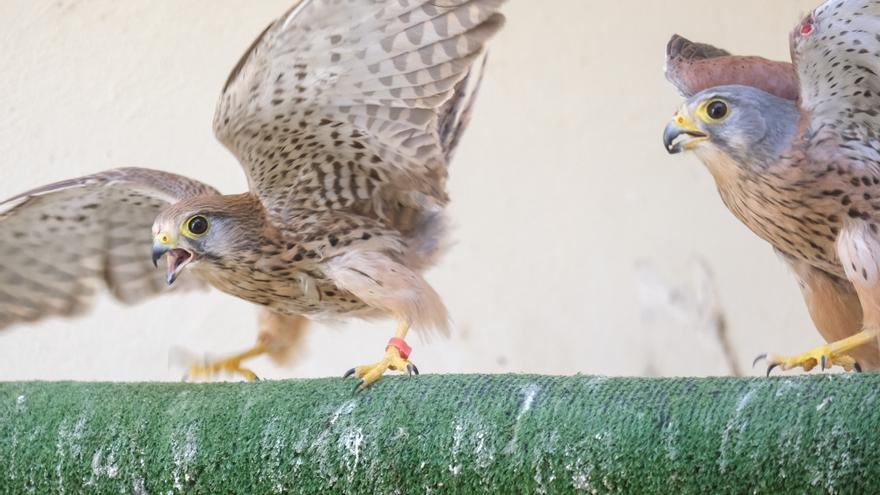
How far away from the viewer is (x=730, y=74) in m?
2.03

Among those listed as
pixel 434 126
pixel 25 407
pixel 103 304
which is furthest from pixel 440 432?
pixel 103 304

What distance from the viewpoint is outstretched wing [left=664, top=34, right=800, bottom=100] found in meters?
2.02

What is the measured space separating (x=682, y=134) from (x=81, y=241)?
1.26 m

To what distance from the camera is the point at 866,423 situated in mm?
1271

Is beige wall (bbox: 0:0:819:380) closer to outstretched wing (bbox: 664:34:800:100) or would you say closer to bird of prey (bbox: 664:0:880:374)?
outstretched wing (bbox: 664:34:800:100)

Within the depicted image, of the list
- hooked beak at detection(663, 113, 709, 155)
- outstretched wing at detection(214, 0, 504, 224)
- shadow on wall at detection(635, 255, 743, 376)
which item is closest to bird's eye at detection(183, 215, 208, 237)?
outstretched wing at detection(214, 0, 504, 224)

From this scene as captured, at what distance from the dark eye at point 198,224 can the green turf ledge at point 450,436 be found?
28 centimetres

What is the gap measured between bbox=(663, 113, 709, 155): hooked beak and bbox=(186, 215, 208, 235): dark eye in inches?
31.9

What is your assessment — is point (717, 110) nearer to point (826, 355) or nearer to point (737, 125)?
point (737, 125)

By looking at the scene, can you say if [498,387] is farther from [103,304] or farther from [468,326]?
[103,304]

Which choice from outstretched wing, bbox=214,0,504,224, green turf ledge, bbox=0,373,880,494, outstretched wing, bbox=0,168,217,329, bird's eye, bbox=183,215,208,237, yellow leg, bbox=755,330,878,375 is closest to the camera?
green turf ledge, bbox=0,373,880,494

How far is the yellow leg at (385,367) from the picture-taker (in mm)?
1749

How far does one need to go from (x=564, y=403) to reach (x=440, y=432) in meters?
0.18

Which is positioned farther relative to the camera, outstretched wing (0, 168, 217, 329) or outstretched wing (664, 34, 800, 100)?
outstretched wing (0, 168, 217, 329)
